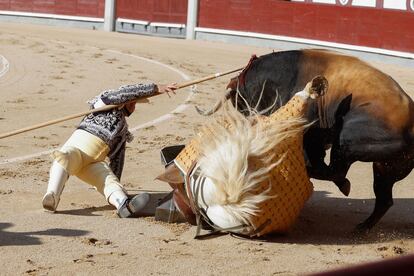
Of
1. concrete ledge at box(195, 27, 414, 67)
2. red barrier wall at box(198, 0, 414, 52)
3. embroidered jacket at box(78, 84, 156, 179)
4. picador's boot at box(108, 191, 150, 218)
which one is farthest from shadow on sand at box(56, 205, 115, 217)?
red barrier wall at box(198, 0, 414, 52)

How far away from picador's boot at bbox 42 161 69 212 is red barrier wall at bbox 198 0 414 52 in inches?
426

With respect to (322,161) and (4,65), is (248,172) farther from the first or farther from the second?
(4,65)

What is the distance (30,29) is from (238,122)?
48.2 feet

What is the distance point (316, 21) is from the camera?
53.5 ft

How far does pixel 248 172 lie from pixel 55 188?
Result: 996 mm

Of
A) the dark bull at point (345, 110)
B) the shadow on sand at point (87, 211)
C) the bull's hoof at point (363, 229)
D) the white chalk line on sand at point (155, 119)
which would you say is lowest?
the white chalk line on sand at point (155, 119)

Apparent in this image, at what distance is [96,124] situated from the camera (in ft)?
Answer: 14.7

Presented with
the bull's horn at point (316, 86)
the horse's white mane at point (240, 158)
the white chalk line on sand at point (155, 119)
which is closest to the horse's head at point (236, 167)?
the horse's white mane at point (240, 158)

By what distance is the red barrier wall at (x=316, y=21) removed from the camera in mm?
14656

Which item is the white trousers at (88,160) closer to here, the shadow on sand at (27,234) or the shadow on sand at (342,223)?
the shadow on sand at (27,234)

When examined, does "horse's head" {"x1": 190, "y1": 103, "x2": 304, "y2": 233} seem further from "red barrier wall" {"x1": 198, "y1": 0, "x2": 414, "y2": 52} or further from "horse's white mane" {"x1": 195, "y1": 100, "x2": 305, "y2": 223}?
"red barrier wall" {"x1": 198, "y1": 0, "x2": 414, "y2": 52}

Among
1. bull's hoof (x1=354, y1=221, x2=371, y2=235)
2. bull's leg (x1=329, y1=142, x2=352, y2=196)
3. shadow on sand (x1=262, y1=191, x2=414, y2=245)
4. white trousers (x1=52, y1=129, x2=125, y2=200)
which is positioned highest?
bull's leg (x1=329, y1=142, x2=352, y2=196)

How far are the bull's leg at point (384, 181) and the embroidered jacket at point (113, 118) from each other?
1166 millimetres

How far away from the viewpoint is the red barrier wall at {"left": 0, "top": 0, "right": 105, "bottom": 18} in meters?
20.0
